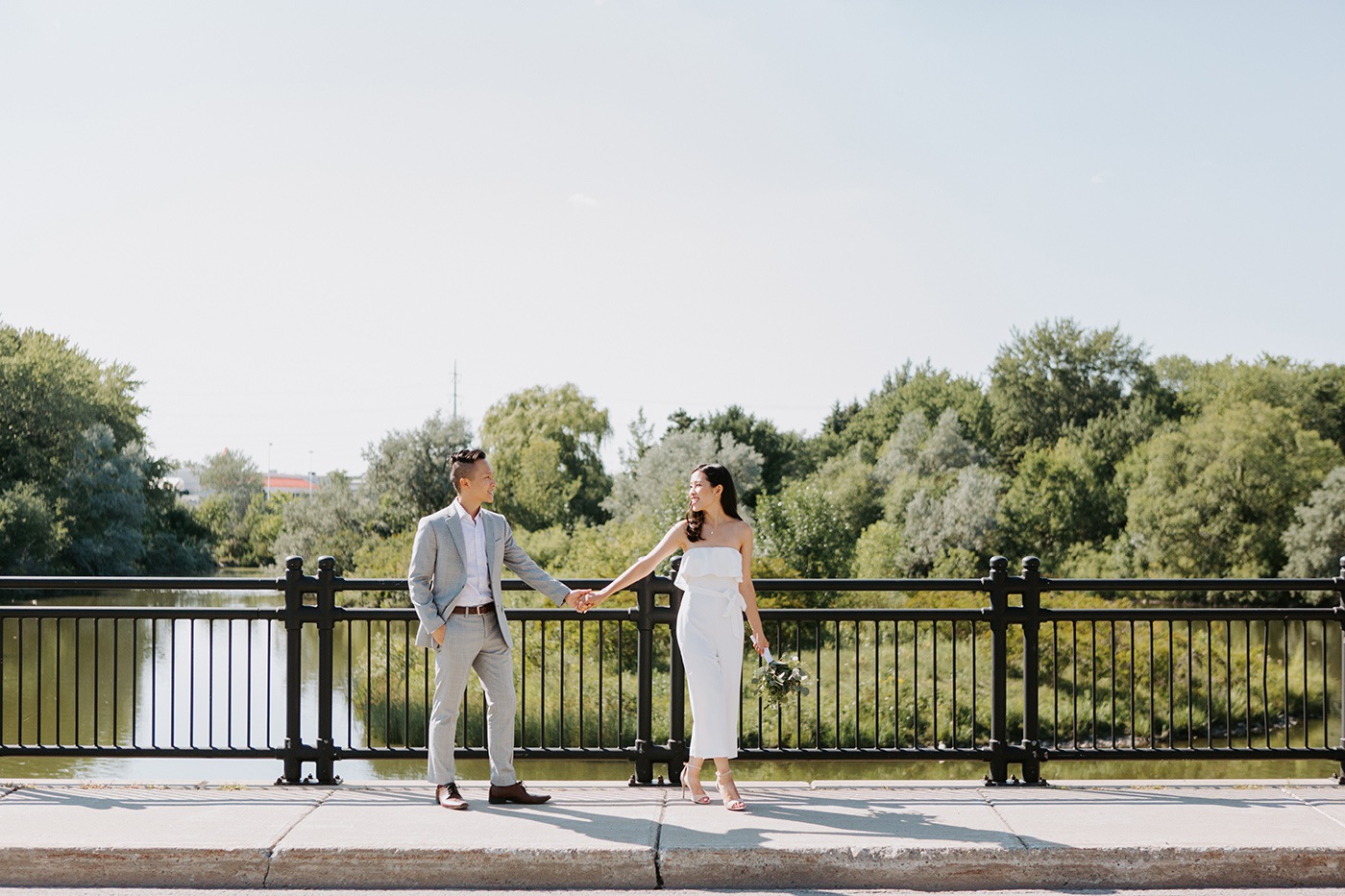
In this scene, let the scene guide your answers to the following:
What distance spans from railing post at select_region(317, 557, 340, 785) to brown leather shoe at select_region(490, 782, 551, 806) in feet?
3.71

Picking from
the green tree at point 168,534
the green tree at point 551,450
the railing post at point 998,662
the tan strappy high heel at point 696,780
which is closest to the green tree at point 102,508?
the green tree at point 168,534

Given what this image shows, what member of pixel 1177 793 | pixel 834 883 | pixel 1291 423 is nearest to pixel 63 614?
pixel 834 883

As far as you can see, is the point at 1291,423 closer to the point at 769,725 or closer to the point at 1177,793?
the point at 769,725

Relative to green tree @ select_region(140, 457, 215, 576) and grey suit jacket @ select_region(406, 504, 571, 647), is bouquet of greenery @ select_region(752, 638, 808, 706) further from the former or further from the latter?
green tree @ select_region(140, 457, 215, 576)

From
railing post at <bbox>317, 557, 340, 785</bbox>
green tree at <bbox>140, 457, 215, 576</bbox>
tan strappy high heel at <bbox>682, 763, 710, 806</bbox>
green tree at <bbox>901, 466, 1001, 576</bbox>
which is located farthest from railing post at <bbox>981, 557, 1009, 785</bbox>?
green tree at <bbox>140, 457, 215, 576</bbox>

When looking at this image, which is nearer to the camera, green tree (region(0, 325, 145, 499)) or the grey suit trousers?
the grey suit trousers

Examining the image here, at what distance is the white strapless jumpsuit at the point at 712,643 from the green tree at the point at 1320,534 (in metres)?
40.5

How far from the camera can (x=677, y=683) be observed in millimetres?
6828

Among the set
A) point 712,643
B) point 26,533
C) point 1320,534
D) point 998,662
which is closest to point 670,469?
point 1320,534

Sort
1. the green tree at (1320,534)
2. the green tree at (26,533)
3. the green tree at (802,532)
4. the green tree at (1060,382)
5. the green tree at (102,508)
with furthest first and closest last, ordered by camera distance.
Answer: the green tree at (1060,382)
the green tree at (102,508)
the green tree at (26,533)
the green tree at (1320,534)
the green tree at (802,532)

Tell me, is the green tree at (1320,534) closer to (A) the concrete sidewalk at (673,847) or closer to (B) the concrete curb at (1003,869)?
(A) the concrete sidewalk at (673,847)

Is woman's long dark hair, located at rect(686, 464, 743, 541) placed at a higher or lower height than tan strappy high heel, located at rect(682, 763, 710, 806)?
higher

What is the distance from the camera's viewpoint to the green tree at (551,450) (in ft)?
193

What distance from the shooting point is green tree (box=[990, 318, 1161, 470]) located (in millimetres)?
63344
